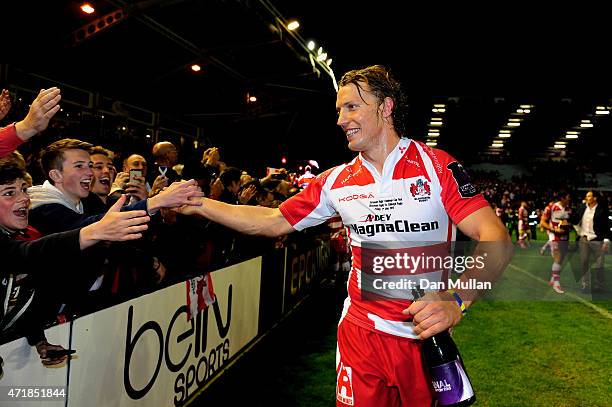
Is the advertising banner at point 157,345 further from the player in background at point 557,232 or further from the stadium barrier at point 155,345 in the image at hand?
the player in background at point 557,232

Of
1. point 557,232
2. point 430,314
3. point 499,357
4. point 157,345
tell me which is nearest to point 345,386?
point 430,314

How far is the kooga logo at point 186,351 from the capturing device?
3.38 metres

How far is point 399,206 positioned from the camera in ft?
8.83

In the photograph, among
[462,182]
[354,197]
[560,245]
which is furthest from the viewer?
[560,245]

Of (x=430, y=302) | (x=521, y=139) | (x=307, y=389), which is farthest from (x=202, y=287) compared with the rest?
(x=521, y=139)

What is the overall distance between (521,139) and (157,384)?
42.7 metres

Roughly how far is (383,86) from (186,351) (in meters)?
2.90

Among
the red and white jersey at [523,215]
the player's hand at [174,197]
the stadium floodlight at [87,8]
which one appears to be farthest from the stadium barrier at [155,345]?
the red and white jersey at [523,215]

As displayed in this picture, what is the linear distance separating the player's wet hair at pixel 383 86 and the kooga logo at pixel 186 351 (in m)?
2.19

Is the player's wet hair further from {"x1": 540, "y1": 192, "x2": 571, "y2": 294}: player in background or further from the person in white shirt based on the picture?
the person in white shirt

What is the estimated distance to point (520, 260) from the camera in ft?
51.3

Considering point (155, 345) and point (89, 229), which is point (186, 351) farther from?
point (89, 229)

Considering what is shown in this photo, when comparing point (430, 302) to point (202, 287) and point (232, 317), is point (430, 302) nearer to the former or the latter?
point (202, 287)

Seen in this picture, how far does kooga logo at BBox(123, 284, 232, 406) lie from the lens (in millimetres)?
3383
